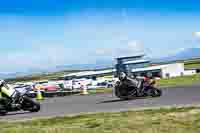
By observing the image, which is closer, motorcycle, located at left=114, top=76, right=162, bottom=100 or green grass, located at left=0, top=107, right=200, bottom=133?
green grass, located at left=0, top=107, right=200, bottom=133

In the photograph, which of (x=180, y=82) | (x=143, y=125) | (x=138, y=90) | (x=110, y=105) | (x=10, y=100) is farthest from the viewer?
(x=180, y=82)

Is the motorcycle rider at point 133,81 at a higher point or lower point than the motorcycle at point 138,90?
higher

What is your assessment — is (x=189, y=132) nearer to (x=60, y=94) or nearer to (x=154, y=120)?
(x=154, y=120)

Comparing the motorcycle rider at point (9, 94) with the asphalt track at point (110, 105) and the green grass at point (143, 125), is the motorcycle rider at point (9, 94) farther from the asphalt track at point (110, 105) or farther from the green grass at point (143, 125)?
the green grass at point (143, 125)

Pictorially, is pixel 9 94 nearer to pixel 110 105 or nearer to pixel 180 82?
pixel 110 105

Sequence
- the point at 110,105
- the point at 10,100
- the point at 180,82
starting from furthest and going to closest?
1. the point at 180,82
2. the point at 110,105
3. the point at 10,100

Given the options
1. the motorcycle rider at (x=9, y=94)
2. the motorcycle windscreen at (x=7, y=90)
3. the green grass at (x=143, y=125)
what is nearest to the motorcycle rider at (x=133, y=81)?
the motorcycle rider at (x=9, y=94)

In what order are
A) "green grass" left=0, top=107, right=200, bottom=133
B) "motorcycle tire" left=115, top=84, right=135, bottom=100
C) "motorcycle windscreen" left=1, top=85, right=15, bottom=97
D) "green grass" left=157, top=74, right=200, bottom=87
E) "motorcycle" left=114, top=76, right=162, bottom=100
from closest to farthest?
"green grass" left=0, top=107, right=200, bottom=133, "motorcycle windscreen" left=1, top=85, right=15, bottom=97, "motorcycle" left=114, top=76, right=162, bottom=100, "motorcycle tire" left=115, top=84, right=135, bottom=100, "green grass" left=157, top=74, right=200, bottom=87

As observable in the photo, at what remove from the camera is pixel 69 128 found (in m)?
11.4

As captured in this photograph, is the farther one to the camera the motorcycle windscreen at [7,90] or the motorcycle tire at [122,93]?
the motorcycle tire at [122,93]

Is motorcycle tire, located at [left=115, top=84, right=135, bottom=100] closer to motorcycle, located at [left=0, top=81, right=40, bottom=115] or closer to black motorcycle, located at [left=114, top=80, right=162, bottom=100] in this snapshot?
black motorcycle, located at [left=114, top=80, right=162, bottom=100]

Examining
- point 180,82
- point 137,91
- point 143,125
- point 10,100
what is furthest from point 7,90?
point 180,82

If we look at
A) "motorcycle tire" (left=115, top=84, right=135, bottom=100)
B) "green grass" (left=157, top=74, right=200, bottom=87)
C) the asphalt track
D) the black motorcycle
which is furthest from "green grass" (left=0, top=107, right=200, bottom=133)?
"green grass" (left=157, top=74, right=200, bottom=87)

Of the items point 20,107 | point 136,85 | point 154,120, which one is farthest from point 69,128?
point 136,85
